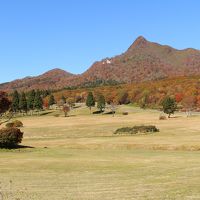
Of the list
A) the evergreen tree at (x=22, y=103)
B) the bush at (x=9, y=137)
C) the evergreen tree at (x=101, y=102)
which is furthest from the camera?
the evergreen tree at (x=22, y=103)

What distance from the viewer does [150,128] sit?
90.3 metres

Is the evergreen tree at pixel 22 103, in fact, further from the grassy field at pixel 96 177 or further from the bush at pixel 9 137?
the grassy field at pixel 96 177

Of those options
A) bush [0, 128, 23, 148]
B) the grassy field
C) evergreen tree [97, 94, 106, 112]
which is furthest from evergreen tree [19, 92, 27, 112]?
the grassy field

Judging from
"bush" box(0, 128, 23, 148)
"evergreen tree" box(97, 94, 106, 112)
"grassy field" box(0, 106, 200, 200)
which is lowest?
"grassy field" box(0, 106, 200, 200)

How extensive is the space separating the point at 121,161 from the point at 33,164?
8.29 meters

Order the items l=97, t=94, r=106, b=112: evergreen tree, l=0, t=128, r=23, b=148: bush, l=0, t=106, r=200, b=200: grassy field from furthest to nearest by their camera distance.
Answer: l=97, t=94, r=106, b=112: evergreen tree
l=0, t=128, r=23, b=148: bush
l=0, t=106, r=200, b=200: grassy field

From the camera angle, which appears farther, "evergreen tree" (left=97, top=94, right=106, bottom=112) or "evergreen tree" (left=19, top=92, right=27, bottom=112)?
"evergreen tree" (left=19, top=92, right=27, bottom=112)

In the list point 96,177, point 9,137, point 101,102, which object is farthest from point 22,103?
point 96,177

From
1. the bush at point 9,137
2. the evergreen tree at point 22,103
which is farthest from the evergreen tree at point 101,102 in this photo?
the bush at point 9,137

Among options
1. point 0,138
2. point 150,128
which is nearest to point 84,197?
point 0,138

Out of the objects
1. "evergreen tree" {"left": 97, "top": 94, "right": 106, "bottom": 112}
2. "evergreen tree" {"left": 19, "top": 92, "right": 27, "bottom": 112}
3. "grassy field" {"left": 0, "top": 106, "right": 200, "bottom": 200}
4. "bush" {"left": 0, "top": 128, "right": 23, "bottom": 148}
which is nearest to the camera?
"grassy field" {"left": 0, "top": 106, "right": 200, "bottom": 200}

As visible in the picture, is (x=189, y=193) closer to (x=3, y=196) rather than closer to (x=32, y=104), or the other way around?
(x=3, y=196)

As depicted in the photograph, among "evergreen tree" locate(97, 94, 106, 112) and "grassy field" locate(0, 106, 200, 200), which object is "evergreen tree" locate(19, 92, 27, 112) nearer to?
"evergreen tree" locate(97, 94, 106, 112)

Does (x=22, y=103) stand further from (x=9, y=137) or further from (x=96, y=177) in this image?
(x=96, y=177)
